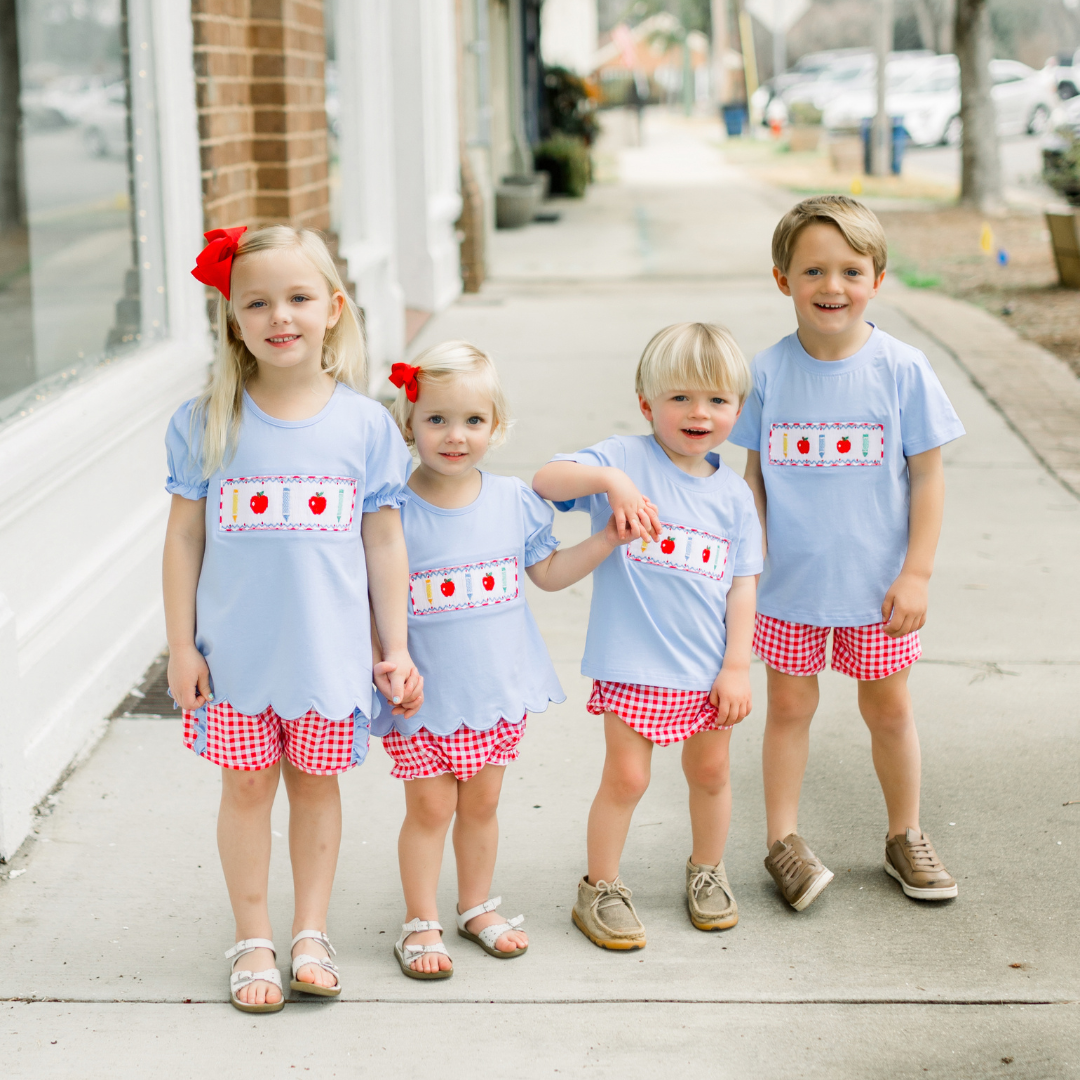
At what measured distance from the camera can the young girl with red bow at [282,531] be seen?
2428 mm

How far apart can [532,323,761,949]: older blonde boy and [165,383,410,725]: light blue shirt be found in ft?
1.26

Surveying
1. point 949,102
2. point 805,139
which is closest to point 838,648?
point 949,102

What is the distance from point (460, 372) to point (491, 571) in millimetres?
385

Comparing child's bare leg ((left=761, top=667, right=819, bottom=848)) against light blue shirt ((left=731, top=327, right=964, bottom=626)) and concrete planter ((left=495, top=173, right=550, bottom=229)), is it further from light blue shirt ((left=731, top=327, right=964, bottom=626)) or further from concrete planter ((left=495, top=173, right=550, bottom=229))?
concrete planter ((left=495, top=173, right=550, bottom=229))

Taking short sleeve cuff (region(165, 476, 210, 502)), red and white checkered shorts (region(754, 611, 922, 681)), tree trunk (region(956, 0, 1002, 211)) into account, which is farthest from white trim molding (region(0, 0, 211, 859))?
tree trunk (region(956, 0, 1002, 211))

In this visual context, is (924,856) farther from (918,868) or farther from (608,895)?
(608,895)

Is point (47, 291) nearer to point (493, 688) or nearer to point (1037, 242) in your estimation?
point (493, 688)

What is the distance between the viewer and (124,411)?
4.19 meters

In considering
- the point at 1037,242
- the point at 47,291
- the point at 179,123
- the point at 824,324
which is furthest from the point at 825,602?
the point at 1037,242

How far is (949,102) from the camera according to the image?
98.3ft

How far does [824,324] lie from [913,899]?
1277 mm

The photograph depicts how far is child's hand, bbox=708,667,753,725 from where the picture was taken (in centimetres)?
268

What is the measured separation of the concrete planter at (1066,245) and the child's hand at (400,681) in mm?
→ 10065

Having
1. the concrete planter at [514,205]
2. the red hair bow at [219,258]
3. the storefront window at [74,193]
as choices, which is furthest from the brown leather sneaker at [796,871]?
the concrete planter at [514,205]
